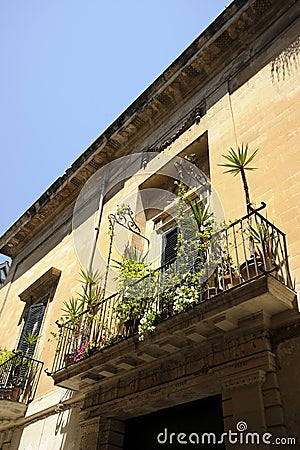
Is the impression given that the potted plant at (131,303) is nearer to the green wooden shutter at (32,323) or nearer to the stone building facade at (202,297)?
the stone building facade at (202,297)

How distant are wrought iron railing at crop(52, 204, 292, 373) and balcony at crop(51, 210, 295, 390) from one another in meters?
0.01

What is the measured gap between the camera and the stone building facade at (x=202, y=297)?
14.3 ft

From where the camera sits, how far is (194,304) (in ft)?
15.5

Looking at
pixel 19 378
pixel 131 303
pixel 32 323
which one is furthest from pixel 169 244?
pixel 32 323

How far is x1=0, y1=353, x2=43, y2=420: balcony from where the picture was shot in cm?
793

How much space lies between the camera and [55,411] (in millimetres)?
7027

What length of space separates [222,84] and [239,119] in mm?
1532

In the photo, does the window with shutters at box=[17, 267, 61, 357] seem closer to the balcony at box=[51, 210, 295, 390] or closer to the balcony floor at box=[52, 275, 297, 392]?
the balcony at box=[51, 210, 295, 390]

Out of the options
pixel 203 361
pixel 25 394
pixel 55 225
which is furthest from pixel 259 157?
pixel 55 225

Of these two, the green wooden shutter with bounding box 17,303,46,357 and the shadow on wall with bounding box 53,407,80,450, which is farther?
the green wooden shutter with bounding box 17,303,46,357

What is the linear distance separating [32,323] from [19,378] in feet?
5.49

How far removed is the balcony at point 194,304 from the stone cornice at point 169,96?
14.2 feet

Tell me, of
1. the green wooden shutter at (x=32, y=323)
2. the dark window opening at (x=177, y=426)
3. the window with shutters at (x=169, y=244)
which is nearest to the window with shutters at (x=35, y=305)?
the green wooden shutter at (x=32, y=323)

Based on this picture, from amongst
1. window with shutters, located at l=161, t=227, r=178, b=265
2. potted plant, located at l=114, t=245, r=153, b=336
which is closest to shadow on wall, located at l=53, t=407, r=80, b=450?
potted plant, located at l=114, t=245, r=153, b=336
